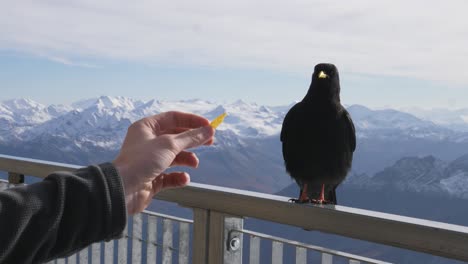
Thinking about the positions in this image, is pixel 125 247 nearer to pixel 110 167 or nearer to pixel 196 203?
pixel 196 203

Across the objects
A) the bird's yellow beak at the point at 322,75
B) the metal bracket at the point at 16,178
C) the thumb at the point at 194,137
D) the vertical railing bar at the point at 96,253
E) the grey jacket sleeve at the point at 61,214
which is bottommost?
the vertical railing bar at the point at 96,253

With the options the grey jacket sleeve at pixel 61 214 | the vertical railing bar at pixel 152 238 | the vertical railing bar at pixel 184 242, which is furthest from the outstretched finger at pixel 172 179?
the vertical railing bar at pixel 152 238

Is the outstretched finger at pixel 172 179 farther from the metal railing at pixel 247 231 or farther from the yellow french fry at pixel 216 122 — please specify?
the metal railing at pixel 247 231

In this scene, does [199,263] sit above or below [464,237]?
below

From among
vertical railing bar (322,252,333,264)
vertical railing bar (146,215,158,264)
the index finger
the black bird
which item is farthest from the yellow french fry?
the black bird

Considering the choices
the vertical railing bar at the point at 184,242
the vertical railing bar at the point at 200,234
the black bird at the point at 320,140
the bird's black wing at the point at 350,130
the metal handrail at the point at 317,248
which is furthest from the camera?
the bird's black wing at the point at 350,130

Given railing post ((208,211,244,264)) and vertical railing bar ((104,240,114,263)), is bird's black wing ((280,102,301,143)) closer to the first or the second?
vertical railing bar ((104,240,114,263))

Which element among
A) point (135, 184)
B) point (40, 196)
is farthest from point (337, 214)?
point (40, 196)
